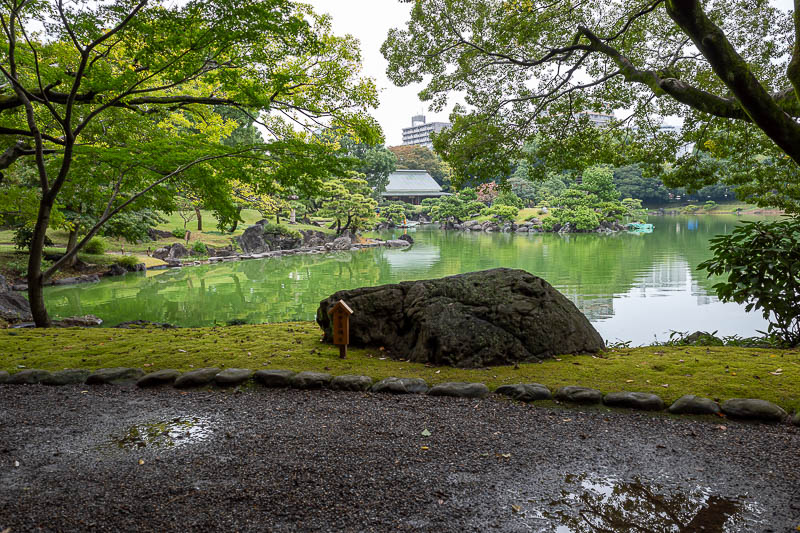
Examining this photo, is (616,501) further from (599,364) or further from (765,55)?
(765,55)

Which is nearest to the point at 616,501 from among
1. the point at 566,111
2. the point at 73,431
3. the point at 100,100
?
A: the point at 73,431

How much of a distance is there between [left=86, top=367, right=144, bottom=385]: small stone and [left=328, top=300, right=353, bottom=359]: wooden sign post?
1784 mm

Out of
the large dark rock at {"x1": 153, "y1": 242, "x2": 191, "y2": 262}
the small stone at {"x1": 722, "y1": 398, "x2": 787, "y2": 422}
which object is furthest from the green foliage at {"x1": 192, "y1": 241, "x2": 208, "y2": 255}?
the small stone at {"x1": 722, "y1": 398, "x2": 787, "y2": 422}

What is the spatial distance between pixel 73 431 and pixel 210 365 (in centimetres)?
139

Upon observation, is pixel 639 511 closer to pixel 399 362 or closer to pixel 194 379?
pixel 399 362

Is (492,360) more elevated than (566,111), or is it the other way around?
(566,111)

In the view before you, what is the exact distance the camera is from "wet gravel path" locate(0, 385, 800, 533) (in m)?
2.12

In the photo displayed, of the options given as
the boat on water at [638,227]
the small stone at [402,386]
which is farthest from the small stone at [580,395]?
the boat on water at [638,227]

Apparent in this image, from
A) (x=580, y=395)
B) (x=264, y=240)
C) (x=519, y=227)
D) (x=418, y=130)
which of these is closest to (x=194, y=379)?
(x=580, y=395)

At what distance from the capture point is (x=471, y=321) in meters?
4.52

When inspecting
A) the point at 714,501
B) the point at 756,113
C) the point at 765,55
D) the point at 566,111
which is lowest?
the point at 714,501

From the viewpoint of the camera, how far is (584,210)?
3027cm

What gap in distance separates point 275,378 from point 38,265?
14.6 ft

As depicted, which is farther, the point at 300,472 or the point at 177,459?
the point at 177,459
